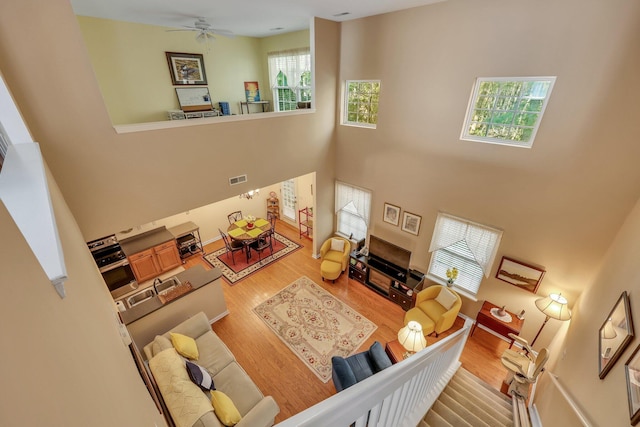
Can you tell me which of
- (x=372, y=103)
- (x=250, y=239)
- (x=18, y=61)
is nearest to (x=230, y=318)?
(x=250, y=239)

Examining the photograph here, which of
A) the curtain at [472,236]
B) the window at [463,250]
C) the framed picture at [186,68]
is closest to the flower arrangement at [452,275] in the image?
the window at [463,250]

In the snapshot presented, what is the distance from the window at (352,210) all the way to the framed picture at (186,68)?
13.1 feet

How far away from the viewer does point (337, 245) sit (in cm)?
666

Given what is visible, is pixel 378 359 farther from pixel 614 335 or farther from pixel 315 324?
pixel 614 335

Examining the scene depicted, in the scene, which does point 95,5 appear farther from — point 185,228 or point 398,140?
point 398,140

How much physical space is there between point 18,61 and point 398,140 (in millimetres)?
4990

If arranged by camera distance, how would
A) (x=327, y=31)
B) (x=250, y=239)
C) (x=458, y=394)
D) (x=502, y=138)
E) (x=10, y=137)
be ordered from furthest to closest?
(x=250, y=239), (x=327, y=31), (x=502, y=138), (x=458, y=394), (x=10, y=137)

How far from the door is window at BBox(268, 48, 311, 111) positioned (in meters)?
2.36

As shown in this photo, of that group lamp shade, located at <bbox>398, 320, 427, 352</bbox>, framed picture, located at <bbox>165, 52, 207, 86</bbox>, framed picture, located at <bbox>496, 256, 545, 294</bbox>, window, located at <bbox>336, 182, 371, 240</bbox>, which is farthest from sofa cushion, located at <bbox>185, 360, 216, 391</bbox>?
framed picture, located at <bbox>165, 52, 207, 86</bbox>

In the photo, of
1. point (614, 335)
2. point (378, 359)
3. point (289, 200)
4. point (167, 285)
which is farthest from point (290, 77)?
point (614, 335)

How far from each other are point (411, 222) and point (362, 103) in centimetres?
259

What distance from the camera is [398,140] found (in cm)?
504

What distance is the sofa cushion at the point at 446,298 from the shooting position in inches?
192

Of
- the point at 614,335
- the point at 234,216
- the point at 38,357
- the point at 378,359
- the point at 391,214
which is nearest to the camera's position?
the point at 38,357
